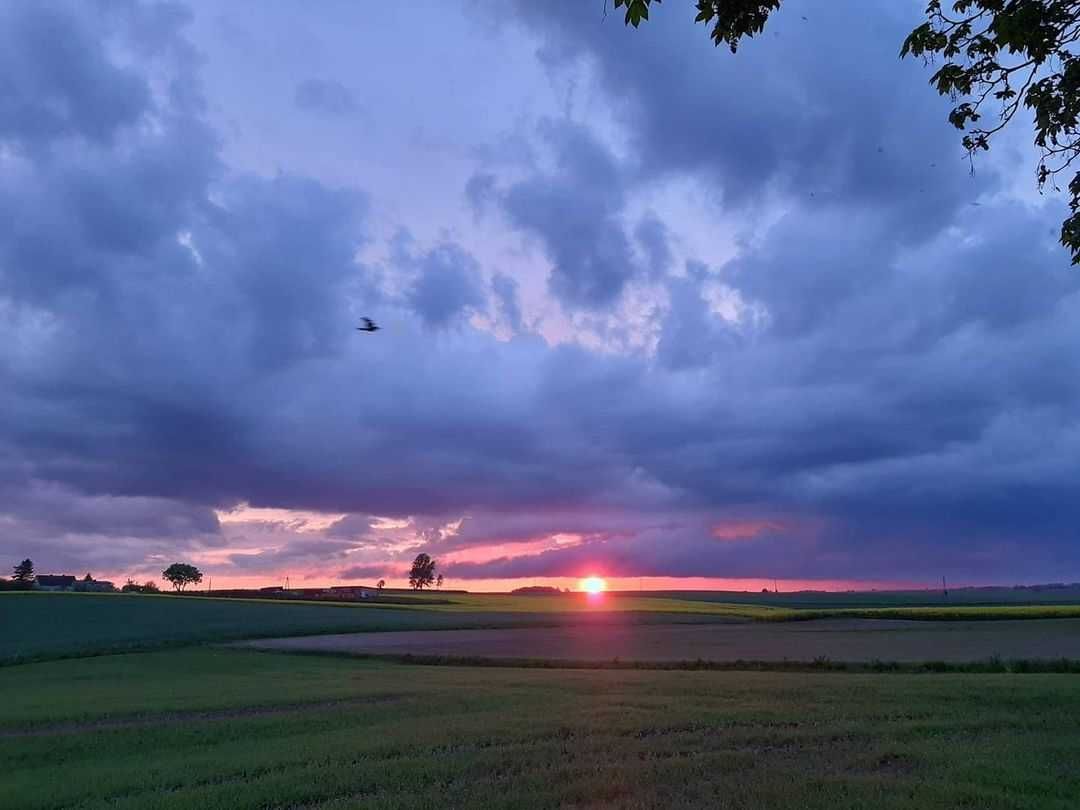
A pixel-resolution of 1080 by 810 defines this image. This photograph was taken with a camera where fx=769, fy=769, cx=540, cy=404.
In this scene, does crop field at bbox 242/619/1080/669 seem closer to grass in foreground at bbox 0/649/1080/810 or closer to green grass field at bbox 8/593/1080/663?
green grass field at bbox 8/593/1080/663

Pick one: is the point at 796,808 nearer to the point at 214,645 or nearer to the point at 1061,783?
the point at 1061,783

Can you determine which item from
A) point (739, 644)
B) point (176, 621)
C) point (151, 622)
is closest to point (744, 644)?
point (739, 644)

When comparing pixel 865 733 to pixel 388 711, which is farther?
pixel 388 711

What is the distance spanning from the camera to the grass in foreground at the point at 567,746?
11039mm

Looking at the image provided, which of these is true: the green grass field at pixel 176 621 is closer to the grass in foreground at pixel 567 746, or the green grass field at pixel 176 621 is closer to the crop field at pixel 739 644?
the crop field at pixel 739 644

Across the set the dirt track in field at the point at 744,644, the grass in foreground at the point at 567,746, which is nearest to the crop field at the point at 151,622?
the dirt track in field at the point at 744,644

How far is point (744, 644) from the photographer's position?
5316cm

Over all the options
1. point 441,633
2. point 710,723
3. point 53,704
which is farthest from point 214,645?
point 710,723

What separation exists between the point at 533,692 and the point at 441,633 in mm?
54084

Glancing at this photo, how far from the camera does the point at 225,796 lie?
1170 cm

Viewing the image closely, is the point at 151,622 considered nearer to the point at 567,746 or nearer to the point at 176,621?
the point at 176,621

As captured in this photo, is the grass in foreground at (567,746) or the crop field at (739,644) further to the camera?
the crop field at (739,644)

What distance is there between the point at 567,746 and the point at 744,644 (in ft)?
138

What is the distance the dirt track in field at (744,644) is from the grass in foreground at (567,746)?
18735 mm
